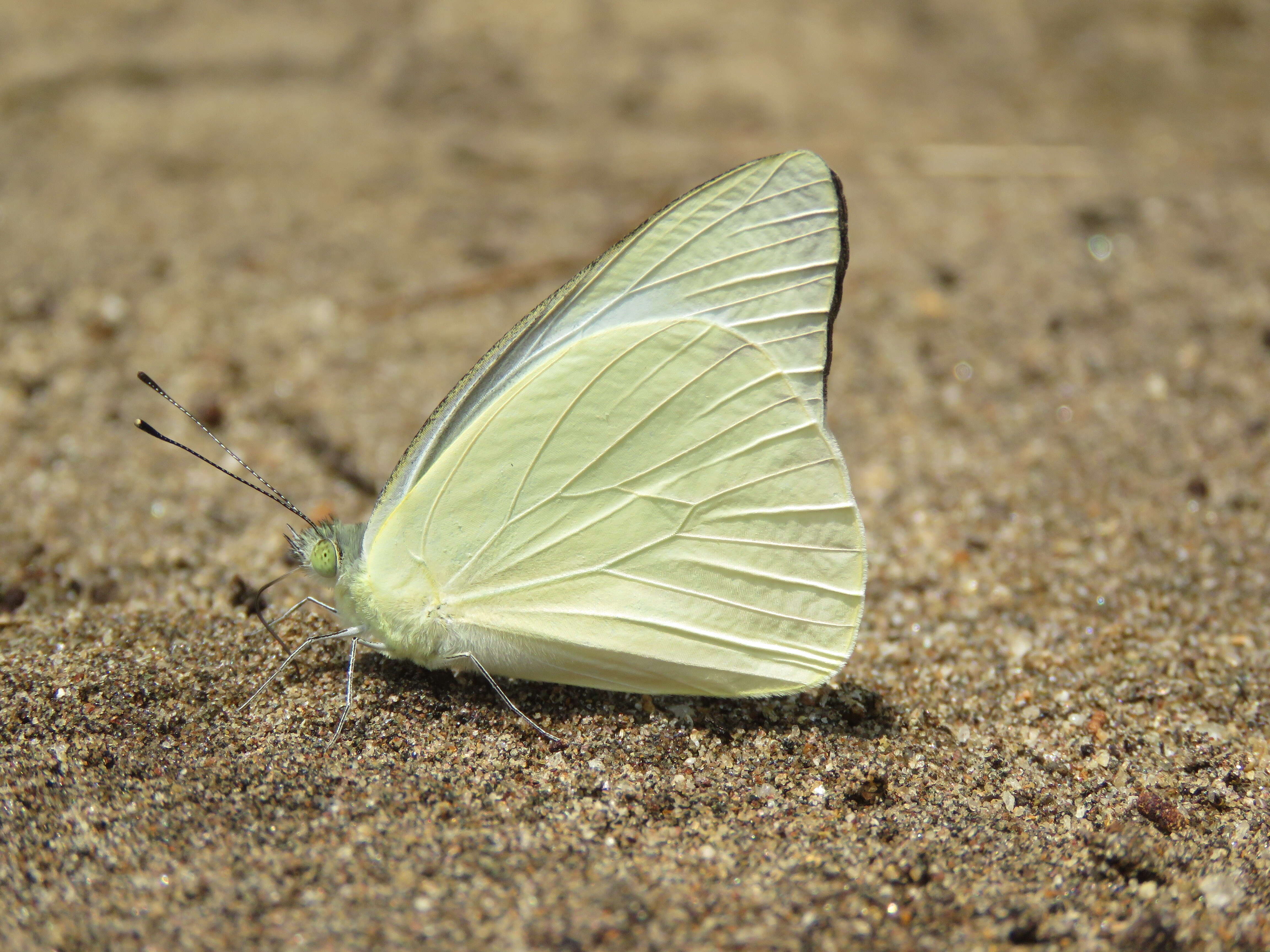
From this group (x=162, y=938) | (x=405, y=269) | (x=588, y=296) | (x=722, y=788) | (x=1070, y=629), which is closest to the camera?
(x=162, y=938)

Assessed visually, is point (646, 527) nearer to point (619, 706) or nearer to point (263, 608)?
point (619, 706)

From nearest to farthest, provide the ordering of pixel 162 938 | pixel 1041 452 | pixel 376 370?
pixel 162 938 → pixel 1041 452 → pixel 376 370

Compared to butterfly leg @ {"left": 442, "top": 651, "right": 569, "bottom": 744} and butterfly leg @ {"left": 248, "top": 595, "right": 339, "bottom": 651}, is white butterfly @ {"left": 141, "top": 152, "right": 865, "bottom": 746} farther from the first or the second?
butterfly leg @ {"left": 248, "top": 595, "right": 339, "bottom": 651}

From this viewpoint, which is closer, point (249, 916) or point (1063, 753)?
point (249, 916)

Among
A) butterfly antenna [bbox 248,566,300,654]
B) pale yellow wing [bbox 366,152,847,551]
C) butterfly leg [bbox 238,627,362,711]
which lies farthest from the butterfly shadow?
pale yellow wing [bbox 366,152,847,551]

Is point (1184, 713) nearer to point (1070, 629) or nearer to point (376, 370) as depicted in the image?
point (1070, 629)

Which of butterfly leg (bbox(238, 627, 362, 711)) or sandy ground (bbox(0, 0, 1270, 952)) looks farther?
butterfly leg (bbox(238, 627, 362, 711))

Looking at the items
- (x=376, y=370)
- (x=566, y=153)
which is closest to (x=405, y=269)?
(x=376, y=370)
